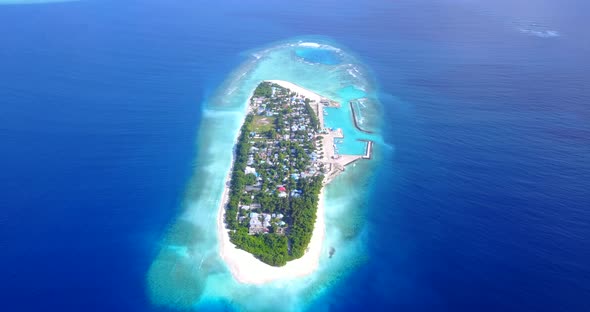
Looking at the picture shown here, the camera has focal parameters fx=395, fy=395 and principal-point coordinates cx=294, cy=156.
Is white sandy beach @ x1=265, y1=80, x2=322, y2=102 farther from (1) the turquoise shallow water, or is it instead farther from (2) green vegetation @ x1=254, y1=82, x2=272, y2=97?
(2) green vegetation @ x1=254, y1=82, x2=272, y2=97

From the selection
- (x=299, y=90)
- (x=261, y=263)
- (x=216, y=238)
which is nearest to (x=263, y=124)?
(x=299, y=90)

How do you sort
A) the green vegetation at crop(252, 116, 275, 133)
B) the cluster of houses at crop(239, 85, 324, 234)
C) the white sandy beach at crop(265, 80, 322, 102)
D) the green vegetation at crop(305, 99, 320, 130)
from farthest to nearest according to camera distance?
the white sandy beach at crop(265, 80, 322, 102) < the green vegetation at crop(305, 99, 320, 130) < the green vegetation at crop(252, 116, 275, 133) < the cluster of houses at crop(239, 85, 324, 234)

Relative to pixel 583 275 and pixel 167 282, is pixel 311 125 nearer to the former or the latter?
pixel 167 282

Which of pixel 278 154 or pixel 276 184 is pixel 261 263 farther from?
pixel 278 154

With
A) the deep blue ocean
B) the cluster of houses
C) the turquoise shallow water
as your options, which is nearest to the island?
the cluster of houses

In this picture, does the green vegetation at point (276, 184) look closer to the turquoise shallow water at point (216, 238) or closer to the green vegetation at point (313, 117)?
the green vegetation at point (313, 117)

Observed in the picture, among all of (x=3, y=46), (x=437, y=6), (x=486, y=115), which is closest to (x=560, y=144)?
(x=486, y=115)

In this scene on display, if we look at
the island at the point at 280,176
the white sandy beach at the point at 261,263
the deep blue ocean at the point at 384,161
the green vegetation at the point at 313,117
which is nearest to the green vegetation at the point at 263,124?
the island at the point at 280,176
